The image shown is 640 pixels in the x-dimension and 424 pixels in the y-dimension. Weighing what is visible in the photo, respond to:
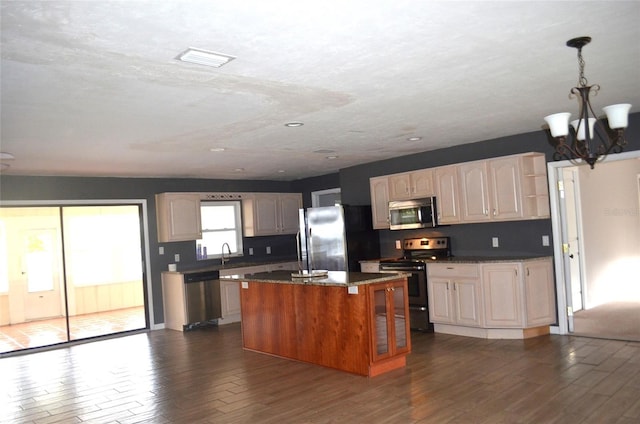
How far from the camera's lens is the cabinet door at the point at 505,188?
5.82 metres

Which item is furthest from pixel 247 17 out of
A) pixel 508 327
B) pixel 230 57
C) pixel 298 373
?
pixel 508 327

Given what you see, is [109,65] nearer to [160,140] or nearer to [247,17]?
[247,17]

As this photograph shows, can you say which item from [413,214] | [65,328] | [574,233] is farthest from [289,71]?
[65,328]

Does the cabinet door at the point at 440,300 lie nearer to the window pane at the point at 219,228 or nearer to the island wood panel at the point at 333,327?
the island wood panel at the point at 333,327

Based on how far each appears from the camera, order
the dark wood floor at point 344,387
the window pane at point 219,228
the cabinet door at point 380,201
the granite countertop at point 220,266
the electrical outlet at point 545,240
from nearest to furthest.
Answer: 1. the dark wood floor at point 344,387
2. the electrical outlet at point 545,240
3. the cabinet door at point 380,201
4. the granite countertop at point 220,266
5. the window pane at point 219,228

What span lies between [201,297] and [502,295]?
4424 millimetres

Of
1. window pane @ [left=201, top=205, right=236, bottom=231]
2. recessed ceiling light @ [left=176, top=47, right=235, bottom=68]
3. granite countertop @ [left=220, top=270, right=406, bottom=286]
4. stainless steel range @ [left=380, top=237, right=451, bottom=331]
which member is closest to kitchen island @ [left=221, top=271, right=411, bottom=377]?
granite countertop @ [left=220, top=270, right=406, bottom=286]

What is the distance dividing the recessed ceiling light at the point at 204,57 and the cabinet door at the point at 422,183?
14.0ft

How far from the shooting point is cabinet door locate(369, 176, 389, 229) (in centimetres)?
726

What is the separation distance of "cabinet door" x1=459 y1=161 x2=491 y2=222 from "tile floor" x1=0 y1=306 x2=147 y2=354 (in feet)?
16.9

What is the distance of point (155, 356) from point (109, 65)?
4.12 m

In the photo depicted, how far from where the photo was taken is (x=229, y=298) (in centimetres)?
806

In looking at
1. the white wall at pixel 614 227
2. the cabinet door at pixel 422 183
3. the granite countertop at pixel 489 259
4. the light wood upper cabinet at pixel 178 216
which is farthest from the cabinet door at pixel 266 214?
the white wall at pixel 614 227

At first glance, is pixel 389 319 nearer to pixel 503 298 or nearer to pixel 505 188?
pixel 503 298
